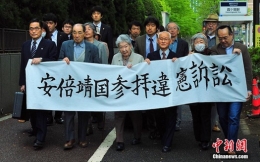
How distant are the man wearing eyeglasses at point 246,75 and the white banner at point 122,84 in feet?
0.84

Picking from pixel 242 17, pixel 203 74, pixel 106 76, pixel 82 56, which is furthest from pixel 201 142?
pixel 242 17

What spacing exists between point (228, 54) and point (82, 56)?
2146mm

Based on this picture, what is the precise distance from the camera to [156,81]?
6.09 m

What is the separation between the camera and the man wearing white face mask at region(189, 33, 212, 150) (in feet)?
20.0

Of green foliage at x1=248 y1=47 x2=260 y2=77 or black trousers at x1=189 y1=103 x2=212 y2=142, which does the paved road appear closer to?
black trousers at x1=189 y1=103 x2=212 y2=142

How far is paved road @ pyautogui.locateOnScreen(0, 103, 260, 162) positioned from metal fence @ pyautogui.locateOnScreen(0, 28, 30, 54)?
8.73ft

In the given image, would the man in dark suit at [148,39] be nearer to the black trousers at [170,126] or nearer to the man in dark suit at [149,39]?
the man in dark suit at [149,39]

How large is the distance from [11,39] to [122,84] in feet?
16.5

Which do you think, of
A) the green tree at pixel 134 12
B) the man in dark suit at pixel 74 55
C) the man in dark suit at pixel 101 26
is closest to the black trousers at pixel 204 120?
the man in dark suit at pixel 74 55

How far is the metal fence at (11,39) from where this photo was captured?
9.59 meters

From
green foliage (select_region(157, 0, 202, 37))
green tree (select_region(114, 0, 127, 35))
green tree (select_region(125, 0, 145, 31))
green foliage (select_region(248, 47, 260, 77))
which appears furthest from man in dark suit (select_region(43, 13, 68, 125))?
green foliage (select_region(157, 0, 202, 37))

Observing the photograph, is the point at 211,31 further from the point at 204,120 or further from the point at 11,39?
the point at 11,39

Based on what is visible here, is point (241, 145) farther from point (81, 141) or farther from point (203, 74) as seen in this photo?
point (81, 141)

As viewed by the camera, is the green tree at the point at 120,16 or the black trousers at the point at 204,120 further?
the green tree at the point at 120,16
